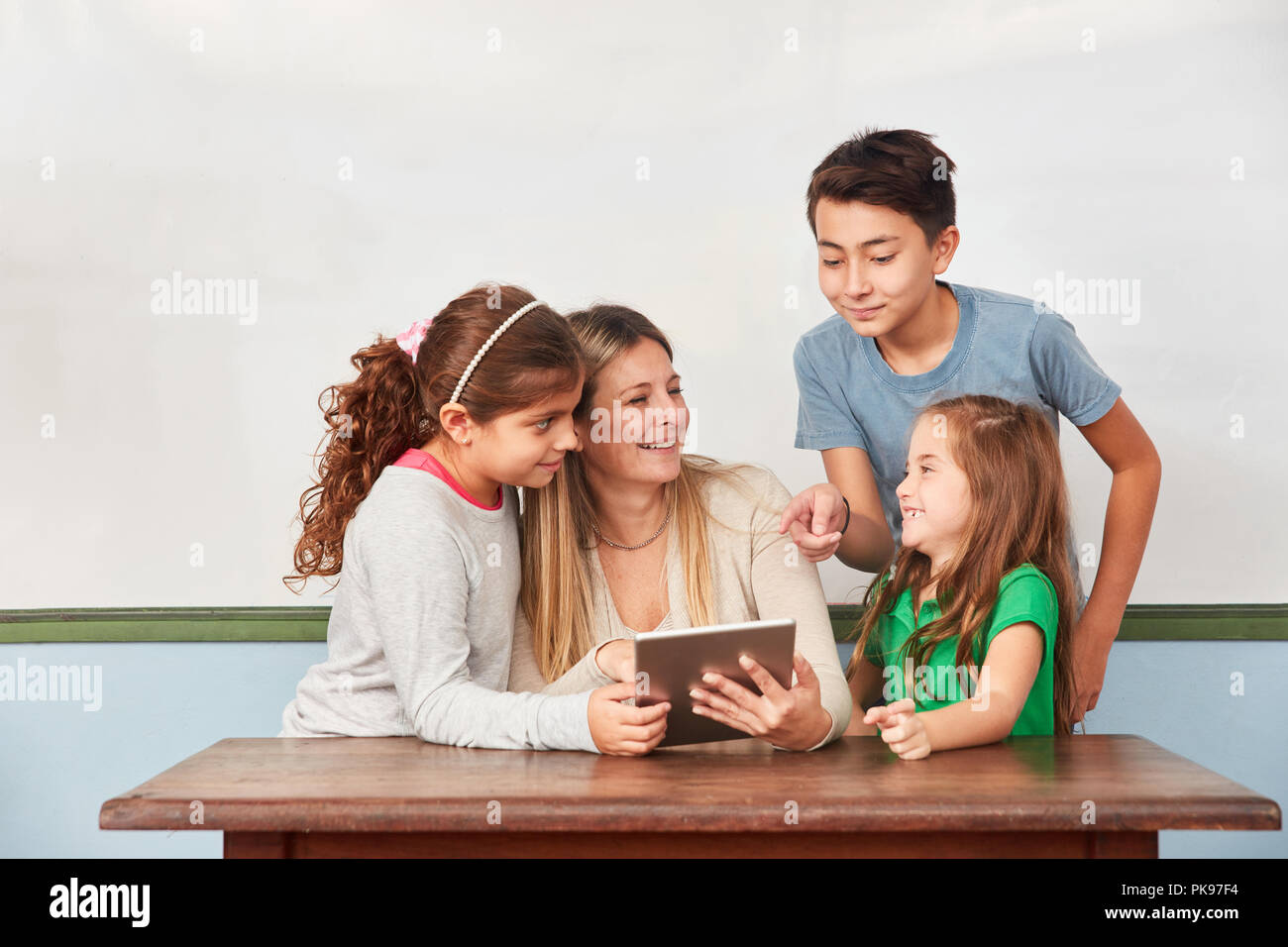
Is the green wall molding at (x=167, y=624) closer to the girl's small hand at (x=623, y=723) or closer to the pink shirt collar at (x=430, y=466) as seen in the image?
the pink shirt collar at (x=430, y=466)

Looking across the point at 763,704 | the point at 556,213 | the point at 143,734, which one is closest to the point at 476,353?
the point at 763,704

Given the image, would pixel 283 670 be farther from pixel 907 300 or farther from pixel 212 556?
pixel 907 300

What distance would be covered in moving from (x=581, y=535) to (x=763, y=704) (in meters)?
0.60

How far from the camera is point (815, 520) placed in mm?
1989

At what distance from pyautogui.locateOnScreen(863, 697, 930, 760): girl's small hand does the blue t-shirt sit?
0.78 metres

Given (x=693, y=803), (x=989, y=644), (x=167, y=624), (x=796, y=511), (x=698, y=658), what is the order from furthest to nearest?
(x=167, y=624) → (x=796, y=511) → (x=989, y=644) → (x=698, y=658) → (x=693, y=803)

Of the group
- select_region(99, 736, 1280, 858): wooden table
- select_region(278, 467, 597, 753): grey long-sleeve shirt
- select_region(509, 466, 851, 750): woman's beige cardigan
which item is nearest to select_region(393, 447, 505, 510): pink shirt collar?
select_region(278, 467, 597, 753): grey long-sleeve shirt

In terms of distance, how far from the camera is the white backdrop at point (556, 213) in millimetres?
2955

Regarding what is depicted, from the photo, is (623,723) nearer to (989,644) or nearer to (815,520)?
(815,520)

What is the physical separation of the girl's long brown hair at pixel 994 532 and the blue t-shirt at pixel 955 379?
0.21 m

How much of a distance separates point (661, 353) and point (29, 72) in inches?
80.5

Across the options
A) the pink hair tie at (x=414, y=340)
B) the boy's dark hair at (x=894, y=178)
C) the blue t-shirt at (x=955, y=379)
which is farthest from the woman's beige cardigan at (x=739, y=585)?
the boy's dark hair at (x=894, y=178)

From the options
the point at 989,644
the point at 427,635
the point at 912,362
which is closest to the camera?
the point at 427,635

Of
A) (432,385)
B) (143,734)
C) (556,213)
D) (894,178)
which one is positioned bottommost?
(143,734)
